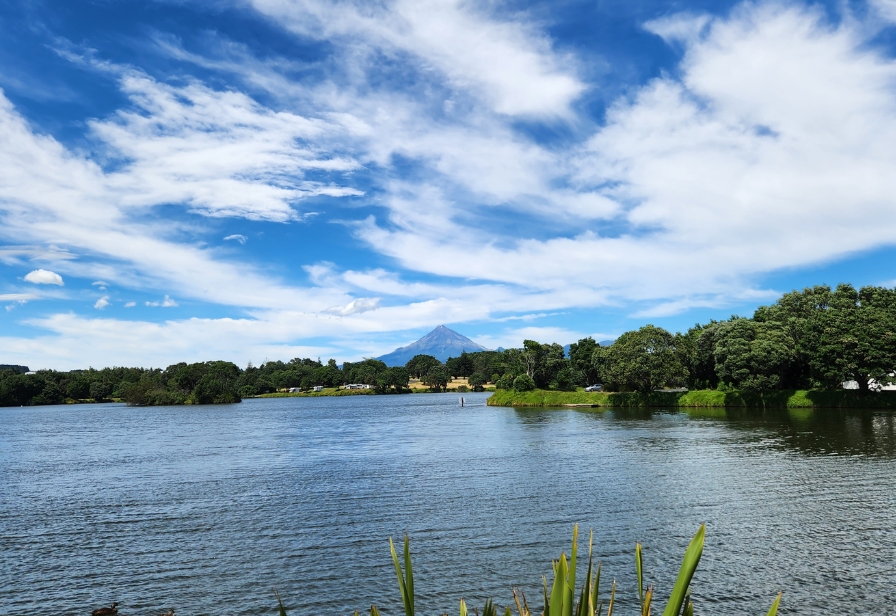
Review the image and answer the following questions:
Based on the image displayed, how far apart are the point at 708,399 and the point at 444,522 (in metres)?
86.1

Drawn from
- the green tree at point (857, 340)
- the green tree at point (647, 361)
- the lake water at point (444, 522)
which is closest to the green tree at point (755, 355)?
the green tree at point (857, 340)

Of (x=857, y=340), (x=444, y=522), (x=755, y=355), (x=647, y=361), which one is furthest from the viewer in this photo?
(x=647, y=361)

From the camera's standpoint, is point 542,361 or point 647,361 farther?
point 542,361

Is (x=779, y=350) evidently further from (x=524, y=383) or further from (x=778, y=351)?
(x=524, y=383)

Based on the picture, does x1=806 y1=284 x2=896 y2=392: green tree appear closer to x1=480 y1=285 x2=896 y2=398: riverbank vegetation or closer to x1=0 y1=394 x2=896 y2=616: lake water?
x1=480 y1=285 x2=896 y2=398: riverbank vegetation

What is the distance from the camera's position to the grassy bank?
82.7 metres

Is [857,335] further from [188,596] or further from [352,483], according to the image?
[188,596]

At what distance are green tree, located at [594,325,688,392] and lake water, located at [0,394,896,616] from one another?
4532 cm

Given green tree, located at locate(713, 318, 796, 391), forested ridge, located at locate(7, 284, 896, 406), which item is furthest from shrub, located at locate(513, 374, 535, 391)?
green tree, located at locate(713, 318, 796, 391)

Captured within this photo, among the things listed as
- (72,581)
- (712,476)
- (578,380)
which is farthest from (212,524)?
(578,380)

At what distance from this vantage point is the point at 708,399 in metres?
103

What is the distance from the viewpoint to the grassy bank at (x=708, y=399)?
271ft

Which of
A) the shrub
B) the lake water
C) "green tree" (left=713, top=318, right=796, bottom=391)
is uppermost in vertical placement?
"green tree" (left=713, top=318, right=796, bottom=391)

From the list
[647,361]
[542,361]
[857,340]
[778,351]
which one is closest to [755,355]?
[778,351]
